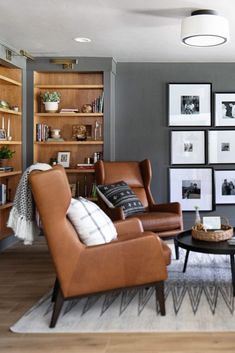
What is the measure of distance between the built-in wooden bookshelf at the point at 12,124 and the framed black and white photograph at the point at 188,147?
7.15ft

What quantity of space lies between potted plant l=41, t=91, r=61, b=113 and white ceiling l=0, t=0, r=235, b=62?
0.57 metres

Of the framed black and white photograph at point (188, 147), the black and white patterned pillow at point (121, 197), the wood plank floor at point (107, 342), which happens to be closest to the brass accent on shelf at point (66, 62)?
the framed black and white photograph at point (188, 147)

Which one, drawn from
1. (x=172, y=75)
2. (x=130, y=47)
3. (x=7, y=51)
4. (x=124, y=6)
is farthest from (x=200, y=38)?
(x=7, y=51)

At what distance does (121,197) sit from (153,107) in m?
1.83

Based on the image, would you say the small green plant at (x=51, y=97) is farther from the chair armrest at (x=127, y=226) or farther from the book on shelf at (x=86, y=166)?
the chair armrest at (x=127, y=226)

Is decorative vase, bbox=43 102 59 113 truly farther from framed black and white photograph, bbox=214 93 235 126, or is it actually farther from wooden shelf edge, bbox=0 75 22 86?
framed black and white photograph, bbox=214 93 235 126

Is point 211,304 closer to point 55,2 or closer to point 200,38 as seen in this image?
point 200,38

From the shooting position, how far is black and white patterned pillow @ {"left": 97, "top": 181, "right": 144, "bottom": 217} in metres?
4.58

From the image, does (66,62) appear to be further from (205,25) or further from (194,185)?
(194,185)

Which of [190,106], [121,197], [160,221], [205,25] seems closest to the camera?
[205,25]

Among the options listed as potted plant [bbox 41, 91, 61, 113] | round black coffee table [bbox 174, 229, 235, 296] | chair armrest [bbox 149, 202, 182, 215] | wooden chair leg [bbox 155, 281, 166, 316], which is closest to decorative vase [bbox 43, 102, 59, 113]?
potted plant [bbox 41, 91, 61, 113]

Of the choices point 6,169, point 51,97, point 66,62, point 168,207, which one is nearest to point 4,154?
point 6,169

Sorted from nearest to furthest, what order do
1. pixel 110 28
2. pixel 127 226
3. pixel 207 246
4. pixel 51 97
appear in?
1. pixel 207 246
2. pixel 127 226
3. pixel 110 28
4. pixel 51 97

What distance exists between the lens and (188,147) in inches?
233
